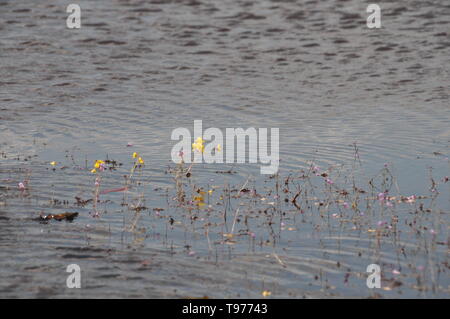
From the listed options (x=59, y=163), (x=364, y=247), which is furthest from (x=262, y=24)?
(x=364, y=247)

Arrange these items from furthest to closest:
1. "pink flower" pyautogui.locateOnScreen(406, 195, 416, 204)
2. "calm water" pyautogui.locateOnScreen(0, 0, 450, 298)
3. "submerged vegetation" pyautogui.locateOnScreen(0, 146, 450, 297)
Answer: "pink flower" pyautogui.locateOnScreen(406, 195, 416, 204) → "submerged vegetation" pyautogui.locateOnScreen(0, 146, 450, 297) → "calm water" pyautogui.locateOnScreen(0, 0, 450, 298)

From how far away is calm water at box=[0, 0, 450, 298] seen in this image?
8633mm

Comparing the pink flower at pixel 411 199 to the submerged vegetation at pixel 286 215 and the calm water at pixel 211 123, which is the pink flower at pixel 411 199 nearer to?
the submerged vegetation at pixel 286 215

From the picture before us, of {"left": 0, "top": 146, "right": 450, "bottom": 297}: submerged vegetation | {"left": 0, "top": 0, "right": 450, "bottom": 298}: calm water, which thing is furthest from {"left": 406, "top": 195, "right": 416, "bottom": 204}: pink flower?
{"left": 0, "top": 0, "right": 450, "bottom": 298}: calm water

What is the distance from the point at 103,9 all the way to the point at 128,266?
63.2 feet

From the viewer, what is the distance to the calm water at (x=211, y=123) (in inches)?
340

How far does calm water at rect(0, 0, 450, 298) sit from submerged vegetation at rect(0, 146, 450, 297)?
40 millimetres

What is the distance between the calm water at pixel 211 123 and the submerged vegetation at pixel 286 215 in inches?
1.6

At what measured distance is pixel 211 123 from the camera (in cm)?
1667

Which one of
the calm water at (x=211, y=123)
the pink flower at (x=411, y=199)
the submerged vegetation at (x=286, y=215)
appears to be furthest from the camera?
the pink flower at (x=411, y=199)

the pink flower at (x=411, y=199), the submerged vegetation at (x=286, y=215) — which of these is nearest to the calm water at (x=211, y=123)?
the submerged vegetation at (x=286, y=215)

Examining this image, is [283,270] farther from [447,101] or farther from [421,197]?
[447,101]

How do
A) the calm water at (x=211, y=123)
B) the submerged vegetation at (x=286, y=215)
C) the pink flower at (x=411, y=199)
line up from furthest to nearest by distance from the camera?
1. the pink flower at (x=411, y=199)
2. the submerged vegetation at (x=286, y=215)
3. the calm water at (x=211, y=123)

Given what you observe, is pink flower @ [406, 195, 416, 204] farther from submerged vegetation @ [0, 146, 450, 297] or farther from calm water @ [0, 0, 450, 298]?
calm water @ [0, 0, 450, 298]
